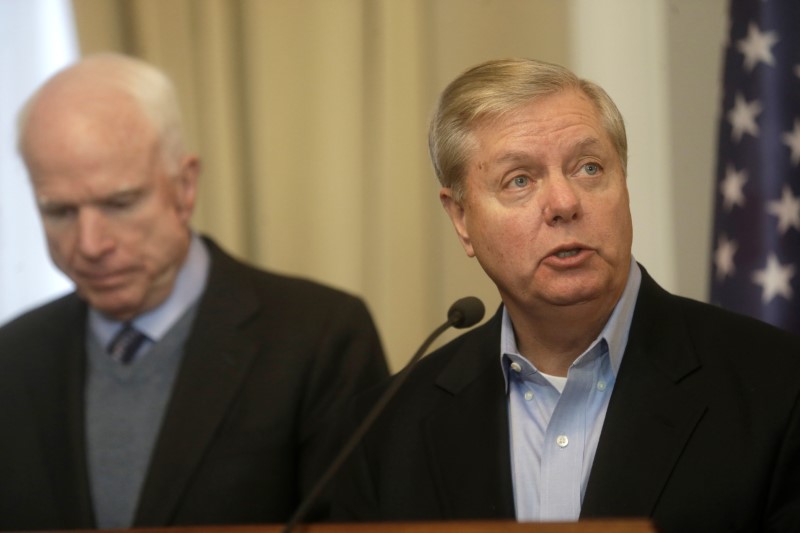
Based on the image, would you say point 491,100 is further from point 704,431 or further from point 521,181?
point 704,431

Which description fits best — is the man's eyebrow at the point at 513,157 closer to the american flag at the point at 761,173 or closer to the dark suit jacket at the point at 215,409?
the dark suit jacket at the point at 215,409

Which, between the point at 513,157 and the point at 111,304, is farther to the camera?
the point at 111,304

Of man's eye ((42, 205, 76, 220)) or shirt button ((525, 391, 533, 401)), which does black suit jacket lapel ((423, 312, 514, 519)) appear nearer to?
shirt button ((525, 391, 533, 401))

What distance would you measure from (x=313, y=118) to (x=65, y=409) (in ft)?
4.93

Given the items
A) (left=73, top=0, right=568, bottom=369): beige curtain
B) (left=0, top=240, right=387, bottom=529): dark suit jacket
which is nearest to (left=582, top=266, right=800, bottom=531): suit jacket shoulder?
(left=0, top=240, right=387, bottom=529): dark suit jacket

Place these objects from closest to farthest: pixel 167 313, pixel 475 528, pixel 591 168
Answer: pixel 475 528
pixel 591 168
pixel 167 313

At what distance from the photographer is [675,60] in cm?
317

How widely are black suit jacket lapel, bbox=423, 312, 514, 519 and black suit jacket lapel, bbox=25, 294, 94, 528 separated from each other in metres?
0.86

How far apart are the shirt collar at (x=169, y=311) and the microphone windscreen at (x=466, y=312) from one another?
3.14 ft

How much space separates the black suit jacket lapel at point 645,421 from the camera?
5.90 ft

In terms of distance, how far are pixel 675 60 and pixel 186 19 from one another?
1627 millimetres

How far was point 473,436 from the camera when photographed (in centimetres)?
198

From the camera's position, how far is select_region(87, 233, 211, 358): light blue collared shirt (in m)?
2.57

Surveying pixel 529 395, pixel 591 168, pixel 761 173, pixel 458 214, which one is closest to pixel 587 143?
pixel 591 168
